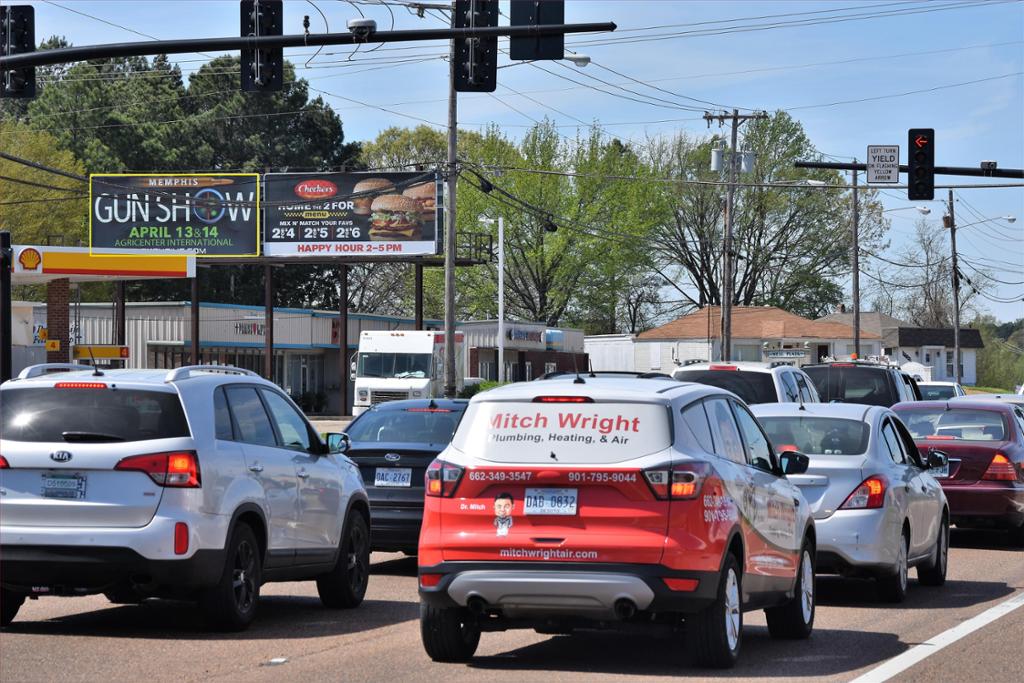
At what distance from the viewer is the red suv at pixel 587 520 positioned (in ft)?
27.9

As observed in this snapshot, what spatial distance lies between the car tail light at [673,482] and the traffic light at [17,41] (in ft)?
47.7

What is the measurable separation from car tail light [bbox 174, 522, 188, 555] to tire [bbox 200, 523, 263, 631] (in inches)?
16.7

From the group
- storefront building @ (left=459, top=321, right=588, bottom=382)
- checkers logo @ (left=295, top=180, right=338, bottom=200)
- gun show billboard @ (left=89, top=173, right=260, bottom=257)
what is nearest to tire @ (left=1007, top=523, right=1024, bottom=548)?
checkers logo @ (left=295, top=180, right=338, bottom=200)

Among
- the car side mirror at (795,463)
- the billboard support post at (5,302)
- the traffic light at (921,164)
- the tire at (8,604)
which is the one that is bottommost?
the tire at (8,604)

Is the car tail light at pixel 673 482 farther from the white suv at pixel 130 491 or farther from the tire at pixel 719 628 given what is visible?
the white suv at pixel 130 491

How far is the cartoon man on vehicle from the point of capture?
28.7 ft

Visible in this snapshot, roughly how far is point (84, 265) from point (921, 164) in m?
25.4

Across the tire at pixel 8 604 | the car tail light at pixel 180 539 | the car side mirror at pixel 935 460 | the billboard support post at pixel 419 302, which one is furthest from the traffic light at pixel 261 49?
the billboard support post at pixel 419 302

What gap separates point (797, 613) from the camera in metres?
10.4

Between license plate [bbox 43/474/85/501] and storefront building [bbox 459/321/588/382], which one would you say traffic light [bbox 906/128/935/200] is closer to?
license plate [bbox 43/474/85/501]

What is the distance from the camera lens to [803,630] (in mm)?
10453

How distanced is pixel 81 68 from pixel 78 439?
75.2 metres

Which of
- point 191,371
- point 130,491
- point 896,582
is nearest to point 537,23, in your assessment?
point 896,582

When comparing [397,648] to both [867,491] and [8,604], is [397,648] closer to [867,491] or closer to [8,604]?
[8,604]
